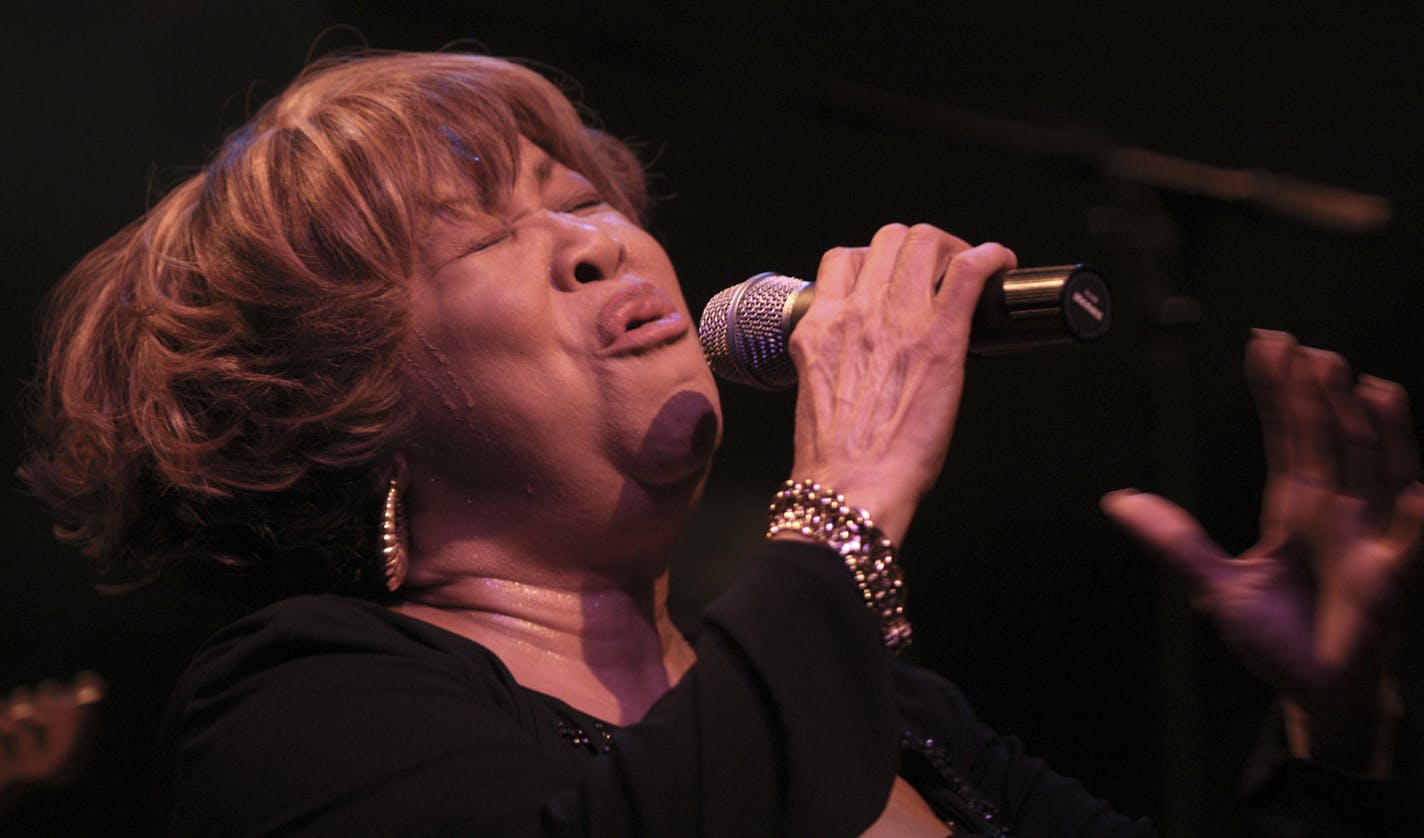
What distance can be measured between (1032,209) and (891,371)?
1.18 meters

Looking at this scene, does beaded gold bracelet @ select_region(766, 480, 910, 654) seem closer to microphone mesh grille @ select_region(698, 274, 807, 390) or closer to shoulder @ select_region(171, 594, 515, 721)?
microphone mesh grille @ select_region(698, 274, 807, 390)

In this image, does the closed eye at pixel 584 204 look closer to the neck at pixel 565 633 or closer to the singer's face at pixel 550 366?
the singer's face at pixel 550 366

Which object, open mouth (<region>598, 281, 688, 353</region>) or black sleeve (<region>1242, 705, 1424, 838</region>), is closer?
black sleeve (<region>1242, 705, 1424, 838</region>)

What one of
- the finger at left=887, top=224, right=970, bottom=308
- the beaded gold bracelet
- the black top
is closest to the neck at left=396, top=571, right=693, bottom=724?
the black top

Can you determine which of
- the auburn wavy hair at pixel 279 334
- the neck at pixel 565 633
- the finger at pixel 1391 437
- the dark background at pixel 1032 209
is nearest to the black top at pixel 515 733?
the neck at pixel 565 633

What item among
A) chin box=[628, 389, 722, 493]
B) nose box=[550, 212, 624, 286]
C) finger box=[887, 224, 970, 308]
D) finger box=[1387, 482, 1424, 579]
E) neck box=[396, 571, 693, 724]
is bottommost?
neck box=[396, 571, 693, 724]

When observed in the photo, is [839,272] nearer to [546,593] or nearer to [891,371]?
[891,371]

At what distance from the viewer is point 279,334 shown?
1204 millimetres

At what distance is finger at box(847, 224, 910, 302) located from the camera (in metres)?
0.98

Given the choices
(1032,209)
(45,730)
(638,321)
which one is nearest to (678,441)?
(638,321)

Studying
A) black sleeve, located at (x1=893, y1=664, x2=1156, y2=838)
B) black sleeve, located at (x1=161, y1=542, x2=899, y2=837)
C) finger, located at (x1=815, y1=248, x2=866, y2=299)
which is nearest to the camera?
black sleeve, located at (x1=161, y1=542, x2=899, y2=837)

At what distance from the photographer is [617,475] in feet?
3.74

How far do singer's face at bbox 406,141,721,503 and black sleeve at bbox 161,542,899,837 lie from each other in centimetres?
25

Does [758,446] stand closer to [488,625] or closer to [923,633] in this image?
[923,633]
